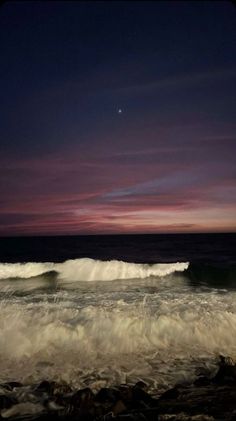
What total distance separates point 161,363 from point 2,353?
4.00 meters

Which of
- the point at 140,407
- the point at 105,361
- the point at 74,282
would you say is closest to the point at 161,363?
the point at 105,361

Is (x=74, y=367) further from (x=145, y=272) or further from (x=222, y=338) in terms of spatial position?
(x=145, y=272)

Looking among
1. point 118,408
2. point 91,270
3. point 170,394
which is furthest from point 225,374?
point 91,270

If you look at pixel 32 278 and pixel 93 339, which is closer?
pixel 93 339

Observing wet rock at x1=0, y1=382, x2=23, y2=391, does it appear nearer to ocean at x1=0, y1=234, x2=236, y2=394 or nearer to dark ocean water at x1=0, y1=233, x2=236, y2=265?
ocean at x1=0, y1=234, x2=236, y2=394

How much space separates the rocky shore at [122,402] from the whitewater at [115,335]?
0.58 meters

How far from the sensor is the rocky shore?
18.3ft

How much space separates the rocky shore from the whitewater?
575 millimetres

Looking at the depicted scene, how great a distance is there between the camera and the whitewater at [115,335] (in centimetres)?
796

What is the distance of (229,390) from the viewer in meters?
6.58

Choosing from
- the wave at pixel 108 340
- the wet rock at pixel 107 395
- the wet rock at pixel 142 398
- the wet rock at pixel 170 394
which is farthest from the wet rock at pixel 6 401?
the wet rock at pixel 170 394

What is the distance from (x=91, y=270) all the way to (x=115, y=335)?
48.9ft

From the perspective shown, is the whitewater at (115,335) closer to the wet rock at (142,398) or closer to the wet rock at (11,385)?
the wet rock at (11,385)

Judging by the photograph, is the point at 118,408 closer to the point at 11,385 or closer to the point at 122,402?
the point at 122,402
